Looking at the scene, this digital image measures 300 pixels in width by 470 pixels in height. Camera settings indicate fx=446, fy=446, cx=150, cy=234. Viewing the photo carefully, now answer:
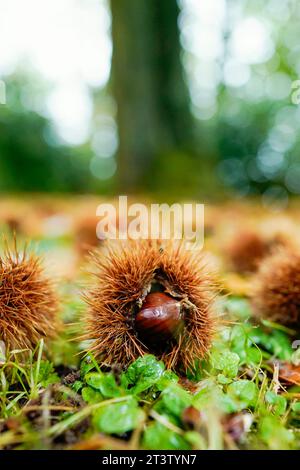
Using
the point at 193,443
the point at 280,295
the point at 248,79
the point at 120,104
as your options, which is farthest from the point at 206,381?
the point at 248,79

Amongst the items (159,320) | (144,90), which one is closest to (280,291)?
(159,320)

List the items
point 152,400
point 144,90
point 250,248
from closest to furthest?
1. point 152,400
2. point 250,248
3. point 144,90

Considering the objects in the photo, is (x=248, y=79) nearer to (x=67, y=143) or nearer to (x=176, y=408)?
(x=67, y=143)

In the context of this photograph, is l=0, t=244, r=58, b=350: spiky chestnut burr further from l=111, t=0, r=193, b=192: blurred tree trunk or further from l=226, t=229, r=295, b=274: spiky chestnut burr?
l=111, t=0, r=193, b=192: blurred tree trunk

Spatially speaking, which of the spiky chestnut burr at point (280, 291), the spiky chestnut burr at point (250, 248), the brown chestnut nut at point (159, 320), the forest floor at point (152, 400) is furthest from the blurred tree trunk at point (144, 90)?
the brown chestnut nut at point (159, 320)

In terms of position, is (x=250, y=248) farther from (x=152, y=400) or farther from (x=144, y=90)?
(x=144, y=90)
